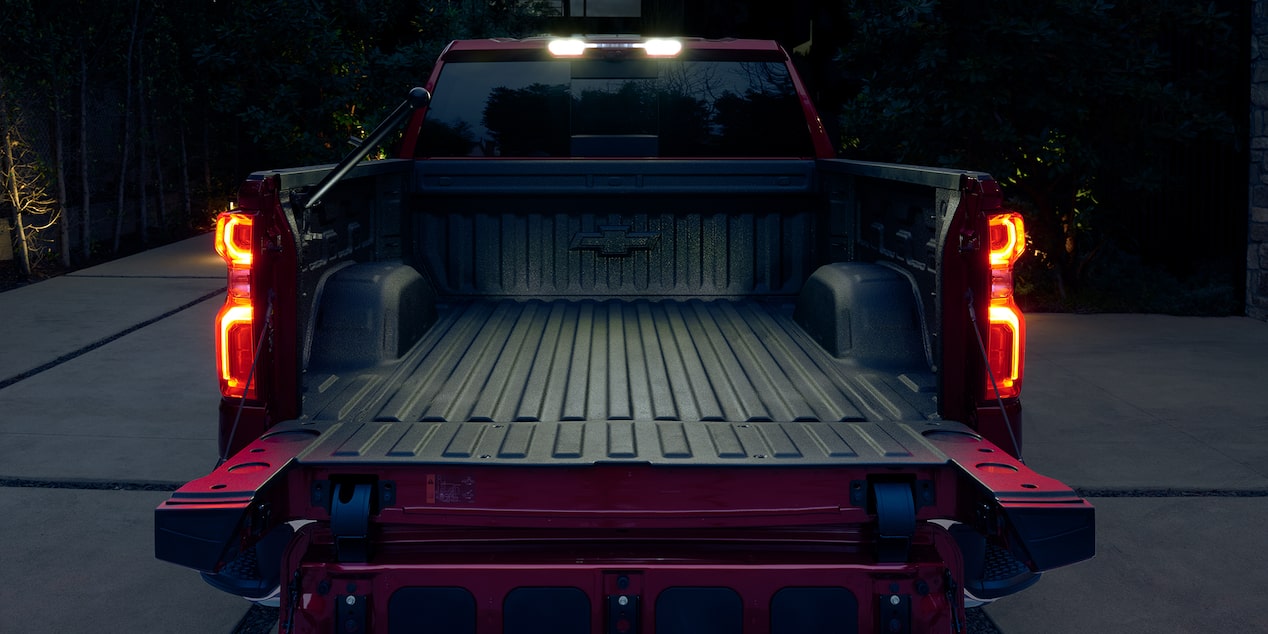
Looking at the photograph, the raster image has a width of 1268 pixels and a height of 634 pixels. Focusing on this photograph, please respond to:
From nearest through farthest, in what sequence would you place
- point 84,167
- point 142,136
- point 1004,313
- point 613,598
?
point 613,598 → point 1004,313 → point 84,167 → point 142,136

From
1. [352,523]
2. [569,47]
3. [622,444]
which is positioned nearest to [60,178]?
[569,47]

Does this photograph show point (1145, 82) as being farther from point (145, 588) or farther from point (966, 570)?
point (145, 588)

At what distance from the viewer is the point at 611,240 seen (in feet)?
17.1

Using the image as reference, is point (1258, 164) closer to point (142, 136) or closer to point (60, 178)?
point (60, 178)

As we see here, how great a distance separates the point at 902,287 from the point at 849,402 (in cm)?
61

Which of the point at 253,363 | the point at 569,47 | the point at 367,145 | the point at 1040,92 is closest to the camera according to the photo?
the point at 253,363

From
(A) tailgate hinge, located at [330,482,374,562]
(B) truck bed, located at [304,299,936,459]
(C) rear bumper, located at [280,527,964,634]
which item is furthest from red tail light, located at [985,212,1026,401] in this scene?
(A) tailgate hinge, located at [330,482,374,562]

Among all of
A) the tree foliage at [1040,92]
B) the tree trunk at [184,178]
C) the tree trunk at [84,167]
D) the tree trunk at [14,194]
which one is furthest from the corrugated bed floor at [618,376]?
the tree trunk at [184,178]

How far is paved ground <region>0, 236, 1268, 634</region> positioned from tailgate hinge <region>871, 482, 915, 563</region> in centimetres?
143

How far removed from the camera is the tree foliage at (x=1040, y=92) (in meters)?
A: 9.71

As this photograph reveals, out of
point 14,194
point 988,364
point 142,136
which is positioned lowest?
point 988,364

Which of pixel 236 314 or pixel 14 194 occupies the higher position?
pixel 14 194

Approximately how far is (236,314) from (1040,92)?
26.5ft

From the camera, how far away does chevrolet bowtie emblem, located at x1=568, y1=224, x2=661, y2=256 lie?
519 centimetres
